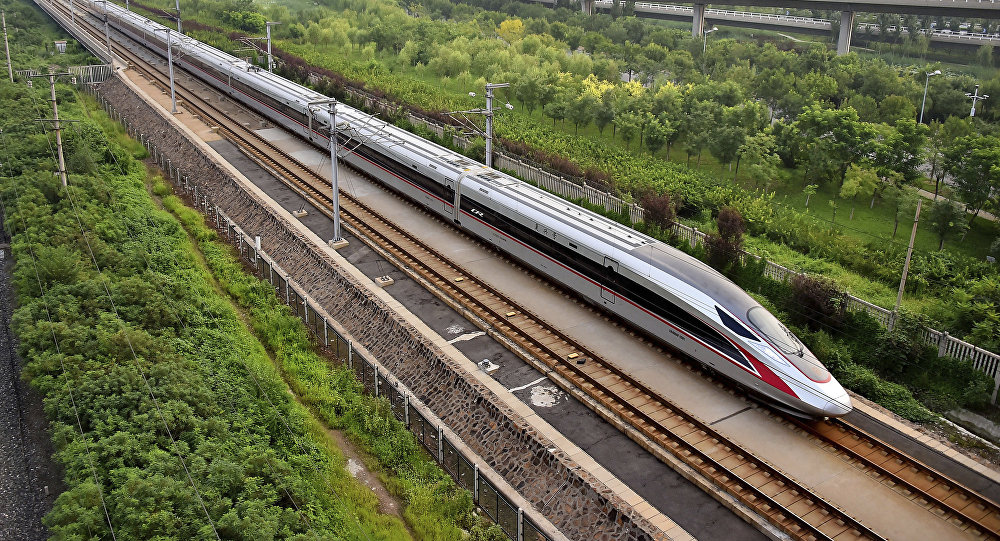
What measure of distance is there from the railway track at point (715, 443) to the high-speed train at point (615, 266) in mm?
1656

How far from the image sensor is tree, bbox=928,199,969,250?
108ft

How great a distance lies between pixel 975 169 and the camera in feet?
112

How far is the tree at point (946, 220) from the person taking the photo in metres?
33.0

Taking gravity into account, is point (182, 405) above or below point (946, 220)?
below

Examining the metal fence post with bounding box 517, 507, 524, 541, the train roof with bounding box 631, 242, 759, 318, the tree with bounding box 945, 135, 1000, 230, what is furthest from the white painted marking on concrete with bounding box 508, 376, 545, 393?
the tree with bounding box 945, 135, 1000, 230

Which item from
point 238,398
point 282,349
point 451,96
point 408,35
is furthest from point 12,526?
point 408,35

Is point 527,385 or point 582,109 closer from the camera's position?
point 527,385

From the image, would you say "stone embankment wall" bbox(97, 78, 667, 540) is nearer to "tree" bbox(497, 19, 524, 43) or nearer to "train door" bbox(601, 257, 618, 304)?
"train door" bbox(601, 257, 618, 304)

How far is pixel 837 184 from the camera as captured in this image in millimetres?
42375

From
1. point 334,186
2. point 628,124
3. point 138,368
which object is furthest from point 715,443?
point 628,124

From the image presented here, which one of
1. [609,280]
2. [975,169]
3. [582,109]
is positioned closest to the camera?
[609,280]

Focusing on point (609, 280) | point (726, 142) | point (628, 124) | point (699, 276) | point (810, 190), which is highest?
point (628, 124)

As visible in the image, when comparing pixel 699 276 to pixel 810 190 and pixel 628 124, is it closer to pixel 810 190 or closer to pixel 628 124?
pixel 810 190

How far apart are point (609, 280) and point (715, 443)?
7.16 m
